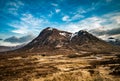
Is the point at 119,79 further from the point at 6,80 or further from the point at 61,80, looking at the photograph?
the point at 6,80

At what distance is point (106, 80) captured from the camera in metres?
48.8

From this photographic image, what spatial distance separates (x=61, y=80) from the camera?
169ft

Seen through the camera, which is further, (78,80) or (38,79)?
(38,79)

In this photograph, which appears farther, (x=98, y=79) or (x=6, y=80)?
(x=6, y=80)

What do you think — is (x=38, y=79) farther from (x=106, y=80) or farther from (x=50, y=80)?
(x=106, y=80)

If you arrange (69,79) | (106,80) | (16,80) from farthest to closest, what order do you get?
(16,80)
(69,79)
(106,80)

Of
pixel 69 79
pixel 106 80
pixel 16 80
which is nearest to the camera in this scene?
pixel 106 80

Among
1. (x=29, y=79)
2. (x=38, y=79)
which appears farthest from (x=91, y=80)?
(x=29, y=79)

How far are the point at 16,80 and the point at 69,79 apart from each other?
19.3 m

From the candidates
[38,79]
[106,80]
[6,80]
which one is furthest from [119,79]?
[6,80]

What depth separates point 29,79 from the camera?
55.1 m

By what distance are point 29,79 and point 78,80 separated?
1761 cm

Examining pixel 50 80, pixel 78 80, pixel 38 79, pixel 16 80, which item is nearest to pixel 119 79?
pixel 78 80

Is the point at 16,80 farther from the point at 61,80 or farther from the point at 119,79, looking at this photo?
the point at 119,79
